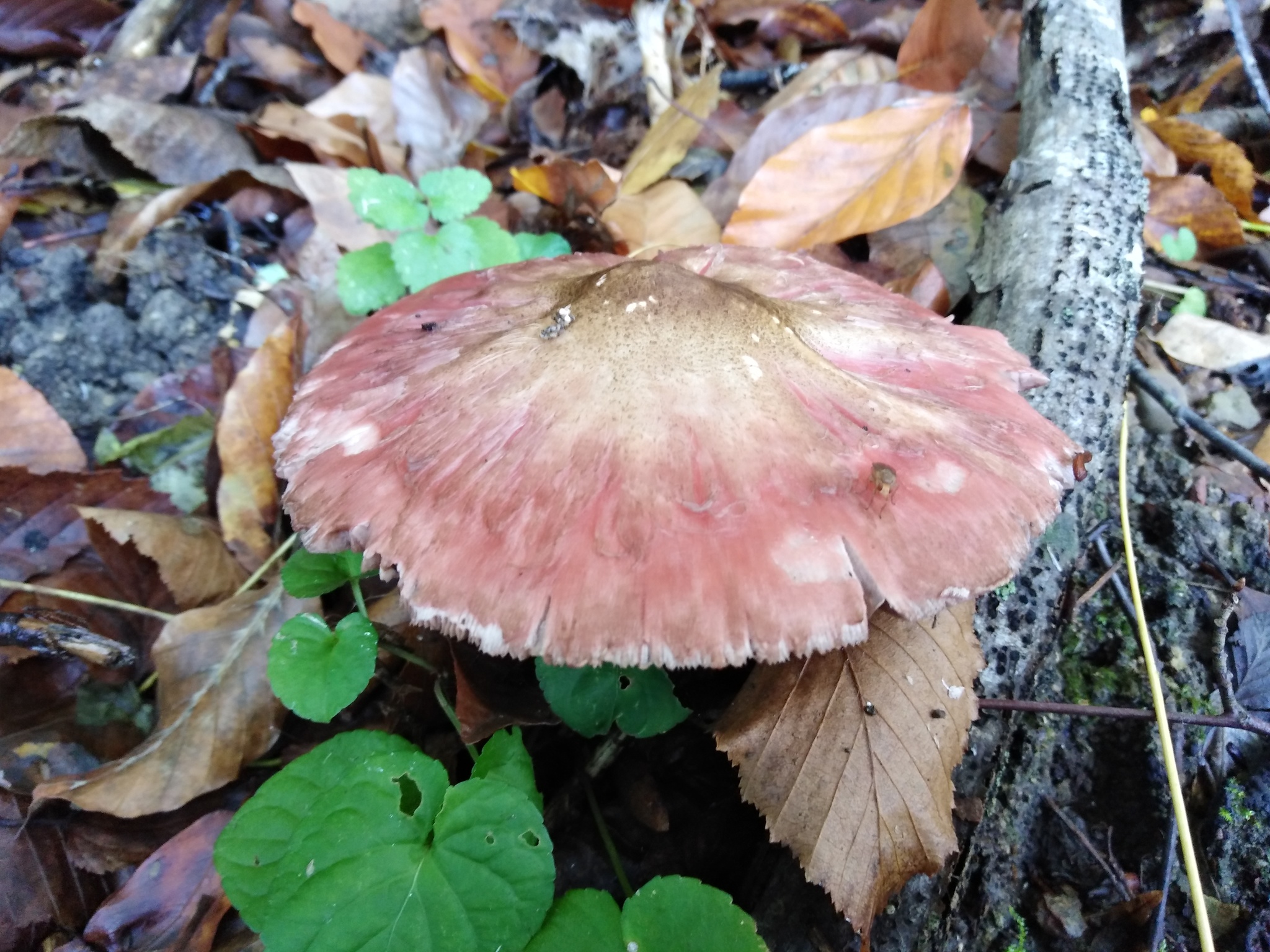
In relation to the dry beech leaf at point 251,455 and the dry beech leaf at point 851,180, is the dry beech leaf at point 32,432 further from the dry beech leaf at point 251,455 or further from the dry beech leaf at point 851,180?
the dry beech leaf at point 851,180

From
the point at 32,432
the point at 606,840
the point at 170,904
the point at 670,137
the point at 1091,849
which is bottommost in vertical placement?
the point at 170,904

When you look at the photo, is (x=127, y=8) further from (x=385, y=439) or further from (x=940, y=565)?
(x=940, y=565)

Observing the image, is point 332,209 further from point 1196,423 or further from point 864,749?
point 1196,423

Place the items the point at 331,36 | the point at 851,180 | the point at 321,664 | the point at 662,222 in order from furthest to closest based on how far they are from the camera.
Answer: the point at 331,36 < the point at 662,222 < the point at 851,180 < the point at 321,664

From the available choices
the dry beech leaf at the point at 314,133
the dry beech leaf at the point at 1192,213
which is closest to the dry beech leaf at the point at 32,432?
the dry beech leaf at the point at 314,133

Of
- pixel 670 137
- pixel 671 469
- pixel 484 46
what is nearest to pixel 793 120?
pixel 670 137

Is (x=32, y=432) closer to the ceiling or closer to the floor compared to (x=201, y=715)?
closer to the ceiling

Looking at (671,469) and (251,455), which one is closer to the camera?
(671,469)

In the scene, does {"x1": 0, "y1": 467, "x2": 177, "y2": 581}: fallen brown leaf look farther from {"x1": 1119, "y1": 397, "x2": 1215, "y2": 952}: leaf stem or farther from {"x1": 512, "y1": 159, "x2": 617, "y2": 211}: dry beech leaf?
{"x1": 1119, "y1": 397, "x2": 1215, "y2": 952}: leaf stem

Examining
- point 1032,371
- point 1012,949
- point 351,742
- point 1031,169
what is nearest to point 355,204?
point 351,742
